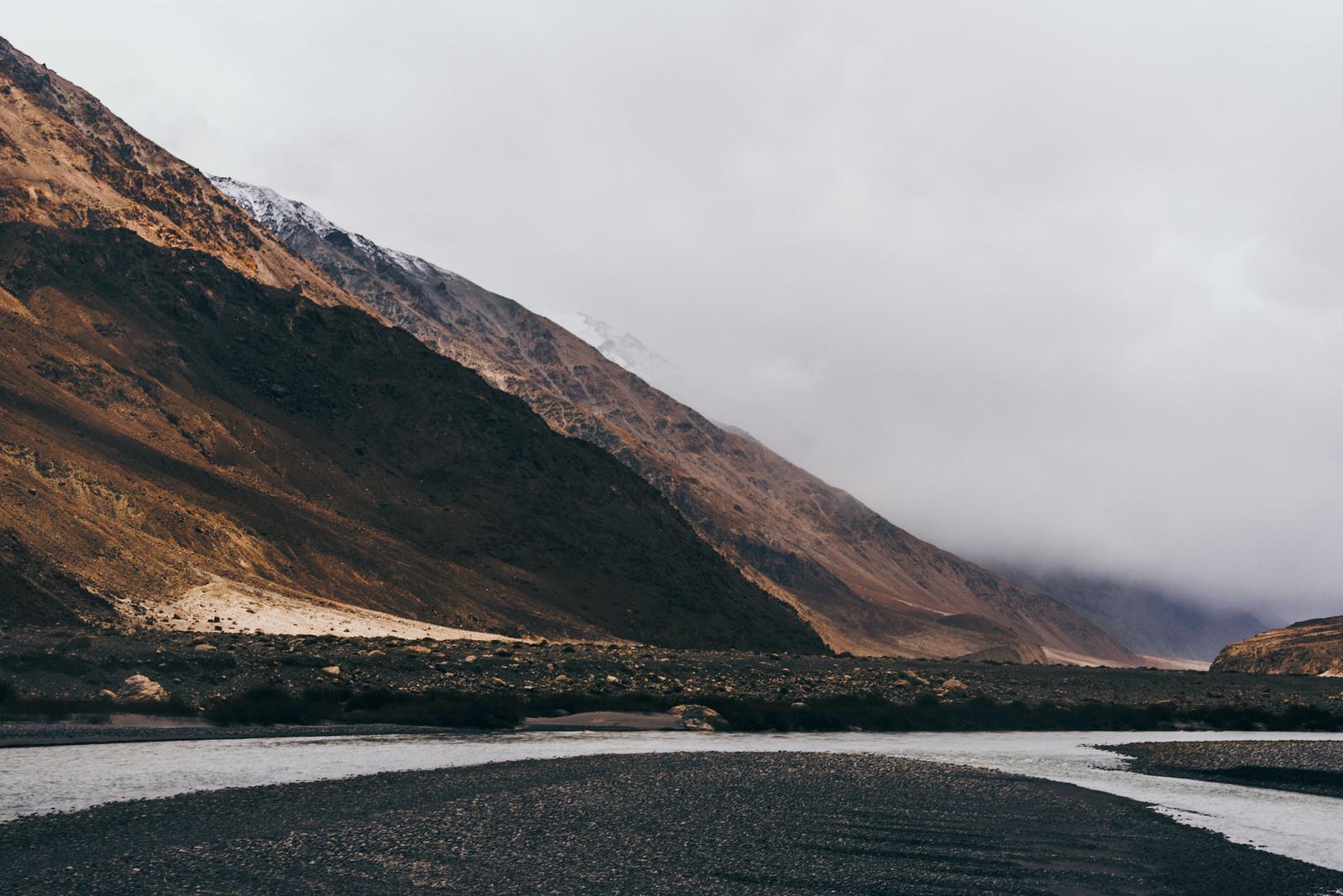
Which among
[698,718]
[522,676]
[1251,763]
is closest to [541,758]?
[698,718]

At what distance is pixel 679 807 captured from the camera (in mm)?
24078

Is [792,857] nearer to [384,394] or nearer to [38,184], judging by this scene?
[384,394]

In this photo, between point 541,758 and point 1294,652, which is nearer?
point 541,758

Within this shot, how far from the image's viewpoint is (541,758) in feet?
105

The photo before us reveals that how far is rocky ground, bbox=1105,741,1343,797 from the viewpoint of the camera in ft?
112

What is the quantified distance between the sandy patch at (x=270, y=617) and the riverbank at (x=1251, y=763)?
4961cm

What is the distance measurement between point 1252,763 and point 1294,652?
4839 inches

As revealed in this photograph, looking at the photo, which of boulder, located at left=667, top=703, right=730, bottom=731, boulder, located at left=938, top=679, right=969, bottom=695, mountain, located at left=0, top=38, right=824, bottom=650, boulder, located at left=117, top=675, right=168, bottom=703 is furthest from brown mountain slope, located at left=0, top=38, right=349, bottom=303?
boulder, located at left=938, top=679, right=969, bottom=695

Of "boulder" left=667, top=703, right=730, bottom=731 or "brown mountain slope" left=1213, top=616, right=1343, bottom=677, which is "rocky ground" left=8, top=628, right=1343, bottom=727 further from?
"brown mountain slope" left=1213, top=616, right=1343, bottom=677

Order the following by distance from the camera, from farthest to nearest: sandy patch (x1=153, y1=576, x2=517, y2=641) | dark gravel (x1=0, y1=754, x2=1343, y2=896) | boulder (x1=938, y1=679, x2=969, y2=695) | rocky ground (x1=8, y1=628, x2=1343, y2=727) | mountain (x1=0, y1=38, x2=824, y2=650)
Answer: mountain (x1=0, y1=38, x2=824, y2=650)
sandy patch (x1=153, y1=576, x2=517, y2=641)
boulder (x1=938, y1=679, x2=969, y2=695)
rocky ground (x1=8, y1=628, x2=1343, y2=727)
dark gravel (x1=0, y1=754, x2=1343, y2=896)

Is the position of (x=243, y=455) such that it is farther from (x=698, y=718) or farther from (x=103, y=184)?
(x=698, y=718)

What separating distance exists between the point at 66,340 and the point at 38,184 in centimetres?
2964

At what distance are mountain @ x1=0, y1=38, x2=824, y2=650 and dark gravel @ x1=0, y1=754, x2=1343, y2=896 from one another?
46.8m

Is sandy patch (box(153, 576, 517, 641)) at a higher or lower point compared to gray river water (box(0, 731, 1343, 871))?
lower
